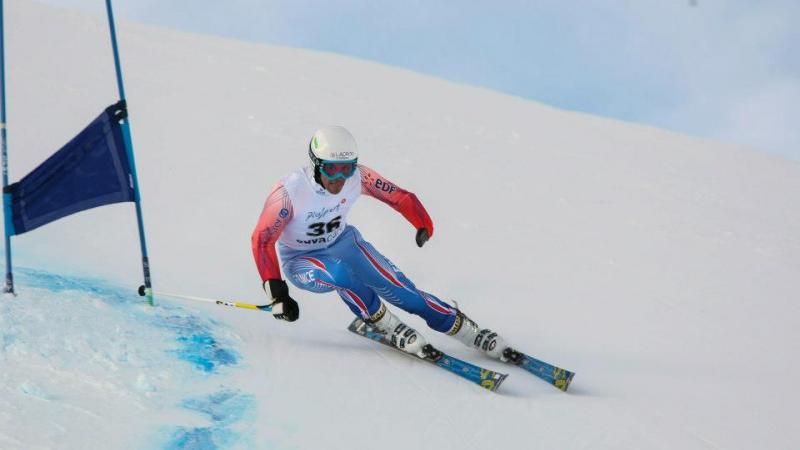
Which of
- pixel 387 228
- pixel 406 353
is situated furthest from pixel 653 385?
pixel 387 228

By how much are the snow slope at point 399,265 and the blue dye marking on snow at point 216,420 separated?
0.4 inches

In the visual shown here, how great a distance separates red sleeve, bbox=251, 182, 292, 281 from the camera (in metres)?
4.27

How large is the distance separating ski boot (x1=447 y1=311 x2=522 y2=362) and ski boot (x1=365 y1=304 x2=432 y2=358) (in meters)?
0.33

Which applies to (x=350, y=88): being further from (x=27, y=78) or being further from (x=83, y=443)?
(x=83, y=443)

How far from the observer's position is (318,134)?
4.39 meters

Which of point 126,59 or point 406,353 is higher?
point 126,59

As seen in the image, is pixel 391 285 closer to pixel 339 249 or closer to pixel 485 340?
pixel 339 249

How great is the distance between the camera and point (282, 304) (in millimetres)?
4168

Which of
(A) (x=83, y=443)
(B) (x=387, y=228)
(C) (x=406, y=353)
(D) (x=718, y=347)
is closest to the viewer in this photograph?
(A) (x=83, y=443)

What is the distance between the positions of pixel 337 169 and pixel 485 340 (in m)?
1.37

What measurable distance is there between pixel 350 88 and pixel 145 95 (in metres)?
3.01

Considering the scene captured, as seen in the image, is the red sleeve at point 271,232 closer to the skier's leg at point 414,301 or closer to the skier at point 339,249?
the skier at point 339,249

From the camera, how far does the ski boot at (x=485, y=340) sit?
16.1ft

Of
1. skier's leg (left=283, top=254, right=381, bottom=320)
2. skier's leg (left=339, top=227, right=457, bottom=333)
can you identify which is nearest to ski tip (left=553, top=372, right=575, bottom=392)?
skier's leg (left=339, top=227, right=457, bottom=333)
